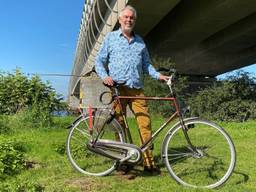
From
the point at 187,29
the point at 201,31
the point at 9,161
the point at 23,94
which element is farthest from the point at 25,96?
the point at 201,31

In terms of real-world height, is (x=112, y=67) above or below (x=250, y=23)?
below

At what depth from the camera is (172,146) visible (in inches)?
225

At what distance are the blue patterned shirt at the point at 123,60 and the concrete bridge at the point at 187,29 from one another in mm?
7022

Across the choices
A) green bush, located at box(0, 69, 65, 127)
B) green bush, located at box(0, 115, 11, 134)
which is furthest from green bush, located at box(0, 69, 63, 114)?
green bush, located at box(0, 115, 11, 134)

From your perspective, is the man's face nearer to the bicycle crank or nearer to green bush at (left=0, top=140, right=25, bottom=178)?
the bicycle crank

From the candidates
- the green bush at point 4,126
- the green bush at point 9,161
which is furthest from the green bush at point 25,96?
the green bush at point 9,161

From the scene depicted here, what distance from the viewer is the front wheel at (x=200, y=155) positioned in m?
5.55

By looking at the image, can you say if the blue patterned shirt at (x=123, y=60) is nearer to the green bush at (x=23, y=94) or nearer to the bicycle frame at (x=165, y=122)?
the bicycle frame at (x=165, y=122)

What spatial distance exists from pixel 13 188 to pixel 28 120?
6952 mm

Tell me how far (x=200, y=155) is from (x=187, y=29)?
59.5ft

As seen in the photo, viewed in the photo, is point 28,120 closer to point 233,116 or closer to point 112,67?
point 112,67

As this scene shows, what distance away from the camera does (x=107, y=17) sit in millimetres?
20844

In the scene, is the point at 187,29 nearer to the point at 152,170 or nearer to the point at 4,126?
the point at 4,126

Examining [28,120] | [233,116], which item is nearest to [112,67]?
[28,120]
